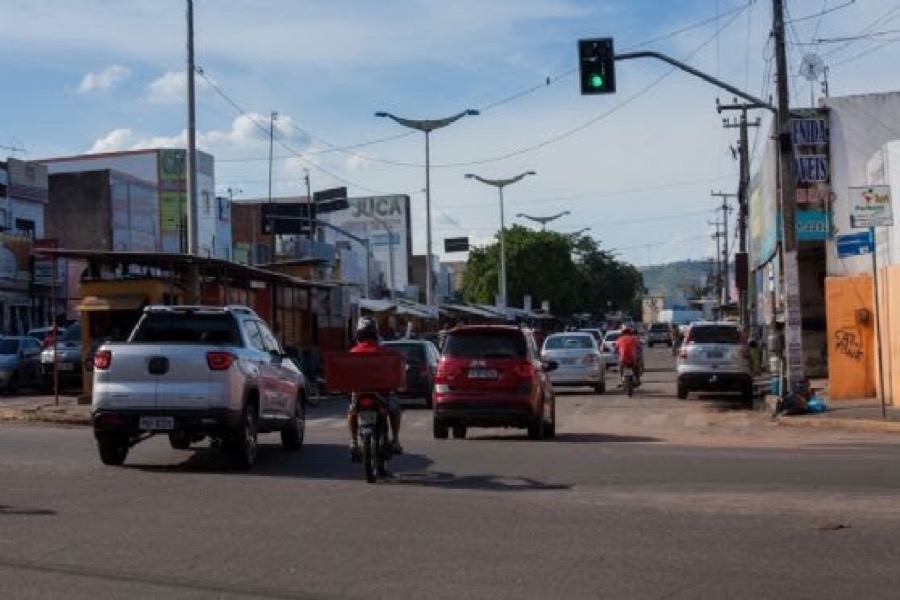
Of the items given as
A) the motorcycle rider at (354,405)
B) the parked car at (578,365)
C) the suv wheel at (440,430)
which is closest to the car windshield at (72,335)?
the parked car at (578,365)

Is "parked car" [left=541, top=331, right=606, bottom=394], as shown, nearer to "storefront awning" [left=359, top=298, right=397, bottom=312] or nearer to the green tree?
"storefront awning" [left=359, top=298, right=397, bottom=312]

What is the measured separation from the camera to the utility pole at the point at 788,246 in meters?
23.6

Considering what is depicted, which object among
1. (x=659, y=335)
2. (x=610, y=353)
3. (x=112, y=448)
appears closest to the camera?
(x=112, y=448)

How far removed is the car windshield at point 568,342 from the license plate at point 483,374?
1503cm

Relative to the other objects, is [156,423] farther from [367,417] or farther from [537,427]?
[537,427]

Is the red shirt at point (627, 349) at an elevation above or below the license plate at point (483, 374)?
above

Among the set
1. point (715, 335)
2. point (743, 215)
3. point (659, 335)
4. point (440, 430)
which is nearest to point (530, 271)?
point (659, 335)

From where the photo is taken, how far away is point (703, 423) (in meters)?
23.6

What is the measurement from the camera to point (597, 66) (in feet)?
74.4

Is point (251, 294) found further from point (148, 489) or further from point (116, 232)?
point (116, 232)

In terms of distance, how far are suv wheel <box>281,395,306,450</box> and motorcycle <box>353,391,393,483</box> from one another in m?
3.65

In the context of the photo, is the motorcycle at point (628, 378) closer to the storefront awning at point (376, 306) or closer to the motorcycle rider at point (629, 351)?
the motorcycle rider at point (629, 351)

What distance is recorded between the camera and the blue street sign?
20.9m

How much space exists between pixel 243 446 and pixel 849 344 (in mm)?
16045
